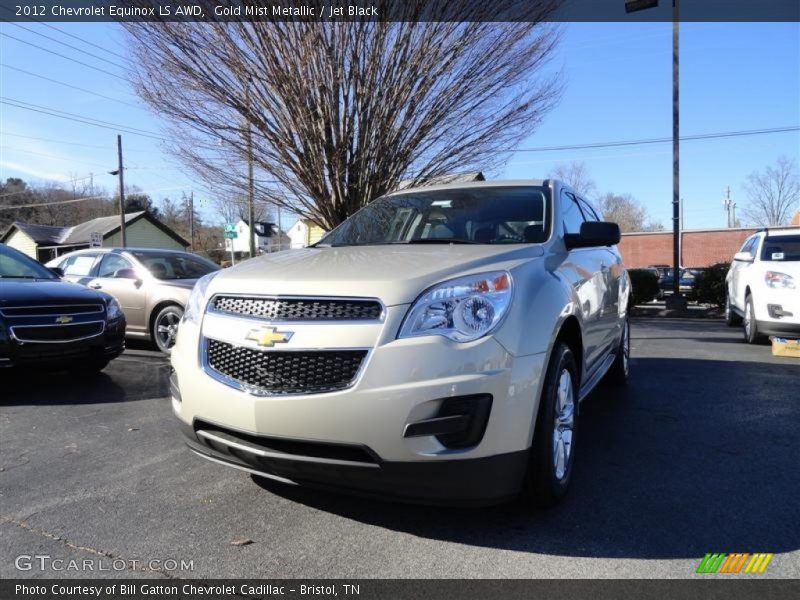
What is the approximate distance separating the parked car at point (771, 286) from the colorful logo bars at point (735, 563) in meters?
6.23

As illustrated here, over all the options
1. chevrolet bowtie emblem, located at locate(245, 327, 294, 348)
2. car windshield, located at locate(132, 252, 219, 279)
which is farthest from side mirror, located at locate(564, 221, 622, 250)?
car windshield, located at locate(132, 252, 219, 279)

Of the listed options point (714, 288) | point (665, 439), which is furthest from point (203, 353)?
point (714, 288)

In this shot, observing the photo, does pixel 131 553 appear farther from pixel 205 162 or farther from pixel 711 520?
pixel 205 162

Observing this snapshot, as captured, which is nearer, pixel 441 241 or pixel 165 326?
pixel 441 241

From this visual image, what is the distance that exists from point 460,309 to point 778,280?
710cm

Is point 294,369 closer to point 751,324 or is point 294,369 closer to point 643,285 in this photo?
point 751,324

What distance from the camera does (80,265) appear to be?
9.29m

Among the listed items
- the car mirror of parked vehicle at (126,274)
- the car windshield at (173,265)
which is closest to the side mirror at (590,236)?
the car windshield at (173,265)

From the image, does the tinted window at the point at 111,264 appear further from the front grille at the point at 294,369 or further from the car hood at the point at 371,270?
the front grille at the point at 294,369

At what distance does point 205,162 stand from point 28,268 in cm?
266

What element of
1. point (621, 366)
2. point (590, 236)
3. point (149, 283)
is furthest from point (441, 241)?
point (149, 283)

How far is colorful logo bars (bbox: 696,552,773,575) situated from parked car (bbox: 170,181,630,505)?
0.67 metres

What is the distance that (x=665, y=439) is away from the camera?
12.9 ft

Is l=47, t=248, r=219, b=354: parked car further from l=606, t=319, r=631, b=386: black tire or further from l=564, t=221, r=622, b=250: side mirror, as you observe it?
l=564, t=221, r=622, b=250: side mirror
